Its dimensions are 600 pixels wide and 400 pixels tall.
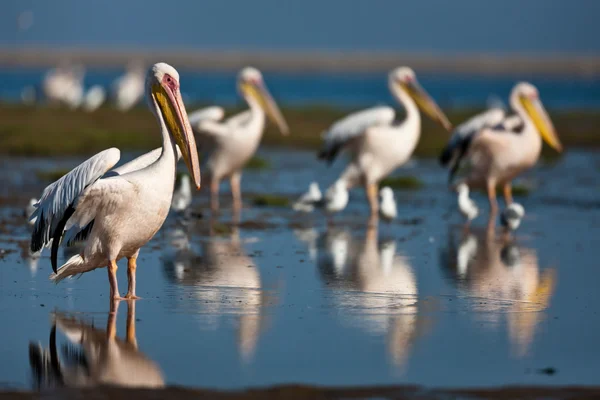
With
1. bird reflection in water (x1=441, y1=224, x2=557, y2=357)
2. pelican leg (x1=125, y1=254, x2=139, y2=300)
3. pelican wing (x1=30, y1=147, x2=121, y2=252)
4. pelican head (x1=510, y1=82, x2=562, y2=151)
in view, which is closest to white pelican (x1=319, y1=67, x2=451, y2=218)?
pelican head (x1=510, y1=82, x2=562, y2=151)

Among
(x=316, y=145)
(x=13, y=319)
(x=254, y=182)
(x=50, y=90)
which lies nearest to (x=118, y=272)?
(x=13, y=319)

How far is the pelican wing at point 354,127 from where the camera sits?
1145cm

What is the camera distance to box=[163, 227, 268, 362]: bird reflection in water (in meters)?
5.88

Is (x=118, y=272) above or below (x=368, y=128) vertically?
below

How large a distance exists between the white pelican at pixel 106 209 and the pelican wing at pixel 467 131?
18.1 ft

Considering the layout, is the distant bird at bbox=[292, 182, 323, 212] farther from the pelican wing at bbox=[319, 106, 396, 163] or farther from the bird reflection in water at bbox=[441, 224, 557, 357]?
the bird reflection in water at bbox=[441, 224, 557, 357]

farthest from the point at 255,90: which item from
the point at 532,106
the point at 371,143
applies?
the point at 532,106

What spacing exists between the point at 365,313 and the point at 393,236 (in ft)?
11.9

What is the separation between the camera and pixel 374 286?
710cm

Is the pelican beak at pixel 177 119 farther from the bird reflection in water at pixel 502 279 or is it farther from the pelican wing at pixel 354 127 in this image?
the pelican wing at pixel 354 127

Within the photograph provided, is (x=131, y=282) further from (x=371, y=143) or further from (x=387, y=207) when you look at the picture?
(x=371, y=143)

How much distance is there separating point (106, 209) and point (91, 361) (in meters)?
1.35

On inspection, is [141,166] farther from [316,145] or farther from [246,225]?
[316,145]

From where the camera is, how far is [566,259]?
8469 mm
